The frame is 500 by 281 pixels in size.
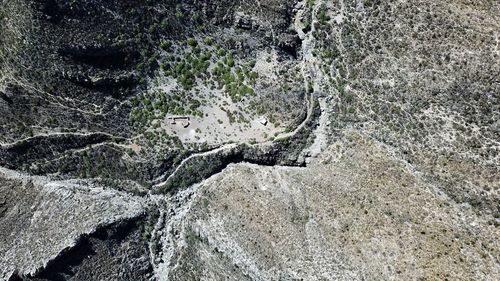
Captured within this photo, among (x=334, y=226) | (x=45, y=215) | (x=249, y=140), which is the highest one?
(x=249, y=140)

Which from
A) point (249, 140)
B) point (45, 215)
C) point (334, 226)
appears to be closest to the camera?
point (334, 226)

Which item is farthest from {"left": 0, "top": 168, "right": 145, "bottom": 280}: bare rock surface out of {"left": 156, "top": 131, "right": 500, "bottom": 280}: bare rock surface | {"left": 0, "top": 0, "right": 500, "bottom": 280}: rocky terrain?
{"left": 156, "top": 131, "right": 500, "bottom": 280}: bare rock surface

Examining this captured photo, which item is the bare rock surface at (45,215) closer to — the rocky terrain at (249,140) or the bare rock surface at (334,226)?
the rocky terrain at (249,140)

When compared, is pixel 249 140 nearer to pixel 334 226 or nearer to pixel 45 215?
pixel 334 226

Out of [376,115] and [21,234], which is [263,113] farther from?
[21,234]

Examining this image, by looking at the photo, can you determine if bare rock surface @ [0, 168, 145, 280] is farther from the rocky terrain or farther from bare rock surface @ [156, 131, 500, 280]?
bare rock surface @ [156, 131, 500, 280]

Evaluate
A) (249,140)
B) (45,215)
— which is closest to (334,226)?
(249,140)

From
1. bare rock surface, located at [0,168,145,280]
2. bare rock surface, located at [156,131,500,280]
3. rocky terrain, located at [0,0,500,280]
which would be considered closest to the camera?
bare rock surface, located at [156,131,500,280]
